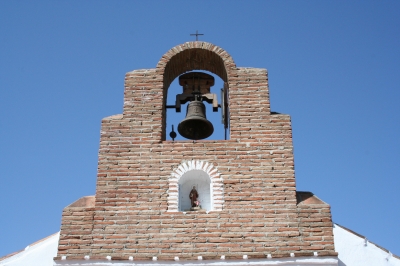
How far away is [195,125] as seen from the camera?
10.6 meters

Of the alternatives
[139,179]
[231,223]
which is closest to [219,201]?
[231,223]

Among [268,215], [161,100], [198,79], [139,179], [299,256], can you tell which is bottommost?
[299,256]

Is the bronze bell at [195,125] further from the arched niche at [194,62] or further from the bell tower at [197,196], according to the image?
the arched niche at [194,62]

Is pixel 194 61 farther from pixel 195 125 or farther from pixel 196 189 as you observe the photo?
pixel 196 189

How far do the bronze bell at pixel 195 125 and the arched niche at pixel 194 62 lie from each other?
1.55 feet

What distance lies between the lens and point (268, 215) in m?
8.87

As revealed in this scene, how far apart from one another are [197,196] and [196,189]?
0.42 ft

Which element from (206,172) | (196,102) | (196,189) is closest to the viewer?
(206,172)

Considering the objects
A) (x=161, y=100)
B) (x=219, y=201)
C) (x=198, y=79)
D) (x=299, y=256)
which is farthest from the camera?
(x=198, y=79)

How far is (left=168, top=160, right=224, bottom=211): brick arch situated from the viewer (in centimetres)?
902

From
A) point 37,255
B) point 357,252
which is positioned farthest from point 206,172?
point 37,255

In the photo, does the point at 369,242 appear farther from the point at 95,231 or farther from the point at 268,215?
the point at 95,231

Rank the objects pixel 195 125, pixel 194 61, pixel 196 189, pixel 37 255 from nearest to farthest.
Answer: pixel 37 255
pixel 196 189
pixel 195 125
pixel 194 61

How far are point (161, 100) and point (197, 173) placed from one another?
4.70 feet
